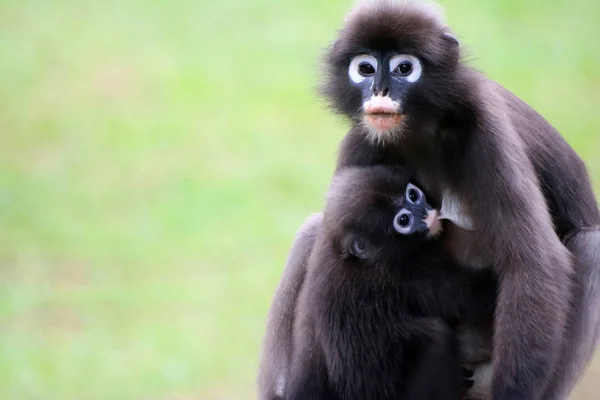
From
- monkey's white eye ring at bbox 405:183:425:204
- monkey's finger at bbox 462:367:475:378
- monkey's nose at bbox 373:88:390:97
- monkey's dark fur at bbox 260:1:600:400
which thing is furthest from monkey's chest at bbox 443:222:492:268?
monkey's nose at bbox 373:88:390:97

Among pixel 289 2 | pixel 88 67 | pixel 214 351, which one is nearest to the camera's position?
pixel 214 351

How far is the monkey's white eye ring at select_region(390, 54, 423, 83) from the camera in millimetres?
6410

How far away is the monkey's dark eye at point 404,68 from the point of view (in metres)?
6.43

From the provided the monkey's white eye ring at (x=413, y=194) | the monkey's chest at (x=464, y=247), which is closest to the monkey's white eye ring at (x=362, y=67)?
the monkey's white eye ring at (x=413, y=194)

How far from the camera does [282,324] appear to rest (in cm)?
705

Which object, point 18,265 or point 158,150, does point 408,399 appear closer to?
point 18,265

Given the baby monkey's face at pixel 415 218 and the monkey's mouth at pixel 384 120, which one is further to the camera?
the baby monkey's face at pixel 415 218

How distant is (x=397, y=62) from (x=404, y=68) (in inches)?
2.7

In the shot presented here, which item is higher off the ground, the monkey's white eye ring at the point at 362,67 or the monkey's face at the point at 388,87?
the monkey's white eye ring at the point at 362,67

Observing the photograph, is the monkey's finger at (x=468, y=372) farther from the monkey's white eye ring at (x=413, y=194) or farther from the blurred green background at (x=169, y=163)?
the blurred green background at (x=169, y=163)

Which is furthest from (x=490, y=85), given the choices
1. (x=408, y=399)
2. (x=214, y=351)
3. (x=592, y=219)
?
(x=214, y=351)

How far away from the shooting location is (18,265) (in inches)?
568

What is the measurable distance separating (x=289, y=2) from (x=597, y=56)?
453 centimetres

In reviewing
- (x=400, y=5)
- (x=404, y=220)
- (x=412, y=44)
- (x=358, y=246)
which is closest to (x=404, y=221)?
(x=404, y=220)
